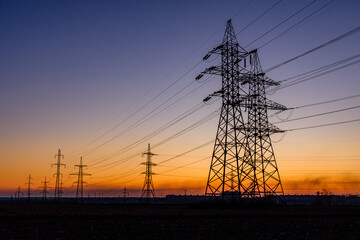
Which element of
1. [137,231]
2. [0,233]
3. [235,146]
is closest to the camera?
[0,233]

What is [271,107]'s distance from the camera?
5900cm

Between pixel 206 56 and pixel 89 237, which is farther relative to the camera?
pixel 206 56

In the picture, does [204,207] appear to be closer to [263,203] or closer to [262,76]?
[263,203]

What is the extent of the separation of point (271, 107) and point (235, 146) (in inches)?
610

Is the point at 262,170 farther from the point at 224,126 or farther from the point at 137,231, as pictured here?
the point at 137,231

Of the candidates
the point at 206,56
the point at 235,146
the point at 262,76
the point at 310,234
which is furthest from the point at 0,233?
the point at 262,76

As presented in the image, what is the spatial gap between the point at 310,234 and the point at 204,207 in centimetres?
2932

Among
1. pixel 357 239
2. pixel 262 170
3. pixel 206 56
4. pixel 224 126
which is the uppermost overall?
pixel 206 56

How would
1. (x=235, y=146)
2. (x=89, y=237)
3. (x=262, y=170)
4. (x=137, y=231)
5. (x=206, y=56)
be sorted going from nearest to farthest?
(x=89, y=237), (x=137, y=231), (x=235, y=146), (x=206, y=56), (x=262, y=170)

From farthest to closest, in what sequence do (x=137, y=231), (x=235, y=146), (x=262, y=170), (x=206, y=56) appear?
(x=262, y=170) < (x=206, y=56) < (x=235, y=146) < (x=137, y=231)

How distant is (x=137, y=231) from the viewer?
21.0m

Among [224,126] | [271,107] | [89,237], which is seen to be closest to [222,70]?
[224,126]

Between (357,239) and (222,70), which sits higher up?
(222,70)

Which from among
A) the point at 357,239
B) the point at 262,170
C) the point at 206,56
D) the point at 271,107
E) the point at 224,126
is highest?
the point at 206,56
